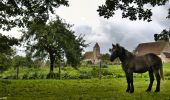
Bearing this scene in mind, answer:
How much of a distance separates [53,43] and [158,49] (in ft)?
281

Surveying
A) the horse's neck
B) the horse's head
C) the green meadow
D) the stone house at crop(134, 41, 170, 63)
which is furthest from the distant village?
the horse's head

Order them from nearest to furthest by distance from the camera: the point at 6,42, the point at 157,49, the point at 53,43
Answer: the point at 6,42
the point at 53,43
the point at 157,49

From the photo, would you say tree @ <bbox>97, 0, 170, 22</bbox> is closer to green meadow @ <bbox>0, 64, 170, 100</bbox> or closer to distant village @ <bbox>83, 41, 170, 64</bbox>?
green meadow @ <bbox>0, 64, 170, 100</bbox>

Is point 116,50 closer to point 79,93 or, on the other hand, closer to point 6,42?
point 79,93

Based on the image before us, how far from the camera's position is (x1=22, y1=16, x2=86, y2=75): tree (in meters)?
54.6

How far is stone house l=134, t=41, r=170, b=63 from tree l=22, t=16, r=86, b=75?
78.1 metres

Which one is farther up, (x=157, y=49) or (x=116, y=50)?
(x=157, y=49)

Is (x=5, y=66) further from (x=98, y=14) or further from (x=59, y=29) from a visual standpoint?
(x=98, y=14)

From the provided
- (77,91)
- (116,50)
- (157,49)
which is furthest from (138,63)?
(157,49)

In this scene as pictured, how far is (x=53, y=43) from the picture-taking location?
54.9 meters

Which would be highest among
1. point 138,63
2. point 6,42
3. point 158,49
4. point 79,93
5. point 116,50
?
point 158,49

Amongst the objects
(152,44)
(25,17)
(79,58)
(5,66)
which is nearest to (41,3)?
(25,17)

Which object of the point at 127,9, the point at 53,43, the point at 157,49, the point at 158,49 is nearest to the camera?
the point at 127,9

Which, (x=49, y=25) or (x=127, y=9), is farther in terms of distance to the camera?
(x=49, y=25)
